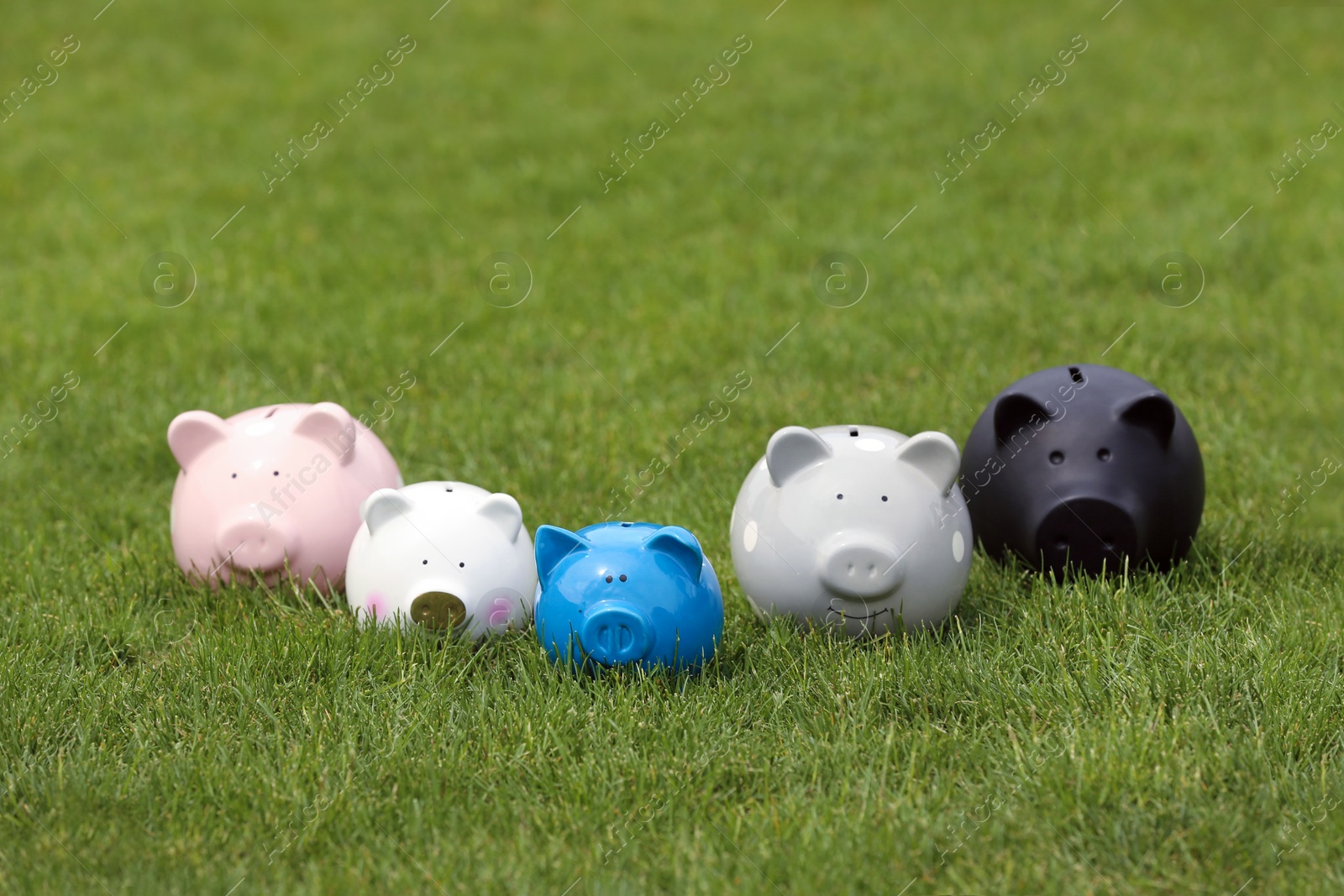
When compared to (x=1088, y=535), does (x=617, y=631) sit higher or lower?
higher

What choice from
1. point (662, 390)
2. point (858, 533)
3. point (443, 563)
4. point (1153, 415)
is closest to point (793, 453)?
point (858, 533)

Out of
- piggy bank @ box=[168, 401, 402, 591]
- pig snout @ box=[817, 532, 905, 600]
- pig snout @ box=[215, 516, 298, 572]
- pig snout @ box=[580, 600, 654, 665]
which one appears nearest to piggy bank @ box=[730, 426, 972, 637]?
pig snout @ box=[817, 532, 905, 600]

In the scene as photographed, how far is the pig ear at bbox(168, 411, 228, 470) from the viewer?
4281mm

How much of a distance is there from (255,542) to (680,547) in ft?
4.84

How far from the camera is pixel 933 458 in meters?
3.77

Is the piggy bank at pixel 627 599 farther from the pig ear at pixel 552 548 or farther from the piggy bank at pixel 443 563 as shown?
the piggy bank at pixel 443 563

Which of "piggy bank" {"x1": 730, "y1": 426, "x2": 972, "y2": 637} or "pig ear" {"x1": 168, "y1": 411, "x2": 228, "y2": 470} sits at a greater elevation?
"pig ear" {"x1": 168, "y1": 411, "x2": 228, "y2": 470}

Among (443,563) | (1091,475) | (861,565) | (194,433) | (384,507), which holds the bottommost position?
(1091,475)

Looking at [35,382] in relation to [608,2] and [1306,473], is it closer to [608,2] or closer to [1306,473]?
[1306,473]

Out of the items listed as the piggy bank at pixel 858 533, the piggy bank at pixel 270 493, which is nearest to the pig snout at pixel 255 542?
the piggy bank at pixel 270 493

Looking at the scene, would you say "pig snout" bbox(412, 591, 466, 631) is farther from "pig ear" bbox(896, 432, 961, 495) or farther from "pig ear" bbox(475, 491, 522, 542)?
"pig ear" bbox(896, 432, 961, 495)

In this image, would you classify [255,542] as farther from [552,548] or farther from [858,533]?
[858,533]

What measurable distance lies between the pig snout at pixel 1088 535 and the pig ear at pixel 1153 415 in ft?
0.97

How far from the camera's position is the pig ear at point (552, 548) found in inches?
143
